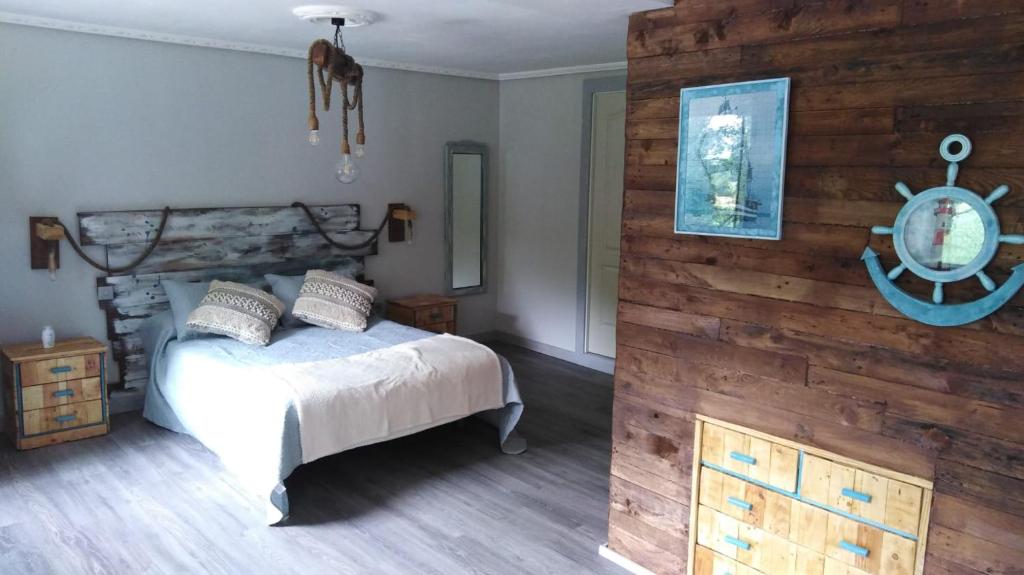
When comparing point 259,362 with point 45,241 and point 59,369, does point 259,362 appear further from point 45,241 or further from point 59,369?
point 45,241

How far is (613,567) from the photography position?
3.04m

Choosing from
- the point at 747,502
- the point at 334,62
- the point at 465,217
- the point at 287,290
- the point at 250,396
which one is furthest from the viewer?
the point at 465,217

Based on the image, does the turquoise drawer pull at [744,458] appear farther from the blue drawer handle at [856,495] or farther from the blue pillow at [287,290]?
the blue pillow at [287,290]

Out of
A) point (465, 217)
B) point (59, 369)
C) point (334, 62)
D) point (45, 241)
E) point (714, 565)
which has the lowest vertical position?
point (714, 565)

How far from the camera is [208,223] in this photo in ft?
15.8

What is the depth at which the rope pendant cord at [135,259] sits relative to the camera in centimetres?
432

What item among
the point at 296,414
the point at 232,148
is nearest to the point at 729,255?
the point at 296,414

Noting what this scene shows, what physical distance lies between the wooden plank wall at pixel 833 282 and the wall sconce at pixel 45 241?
3.25 m

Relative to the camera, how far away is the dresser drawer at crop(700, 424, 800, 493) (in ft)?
8.13

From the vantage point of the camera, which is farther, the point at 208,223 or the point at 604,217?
the point at 604,217

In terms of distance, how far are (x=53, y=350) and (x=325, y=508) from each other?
6.11 ft

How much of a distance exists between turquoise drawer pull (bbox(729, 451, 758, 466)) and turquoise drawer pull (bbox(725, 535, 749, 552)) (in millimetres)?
291

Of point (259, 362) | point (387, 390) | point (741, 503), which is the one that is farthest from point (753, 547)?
point (259, 362)

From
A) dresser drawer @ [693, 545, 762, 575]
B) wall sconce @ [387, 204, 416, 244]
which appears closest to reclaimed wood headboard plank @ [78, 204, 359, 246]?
wall sconce @ [387, 204, 416, 244]
